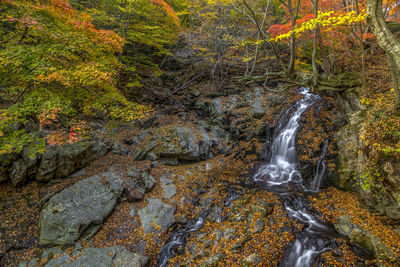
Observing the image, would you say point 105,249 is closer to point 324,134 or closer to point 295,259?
point 295,259

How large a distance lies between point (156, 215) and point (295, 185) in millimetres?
6307

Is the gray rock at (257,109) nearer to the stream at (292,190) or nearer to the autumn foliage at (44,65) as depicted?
the stream at (292,190)

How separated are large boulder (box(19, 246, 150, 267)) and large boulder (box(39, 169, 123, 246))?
0.51 meters

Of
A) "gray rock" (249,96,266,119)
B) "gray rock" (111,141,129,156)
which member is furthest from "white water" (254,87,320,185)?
"gray rock" (111,141,129,156)

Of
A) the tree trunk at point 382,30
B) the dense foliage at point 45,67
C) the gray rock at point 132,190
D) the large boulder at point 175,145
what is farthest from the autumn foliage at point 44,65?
the tree trunk at point 382,30

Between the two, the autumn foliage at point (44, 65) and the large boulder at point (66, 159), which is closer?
the autumn foliage at point (44, 65)

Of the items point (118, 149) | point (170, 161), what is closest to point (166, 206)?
point (170, 161)

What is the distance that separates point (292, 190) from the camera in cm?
790

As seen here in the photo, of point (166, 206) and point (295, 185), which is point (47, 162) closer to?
point (166, 206)

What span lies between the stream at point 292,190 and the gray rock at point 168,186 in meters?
1.77

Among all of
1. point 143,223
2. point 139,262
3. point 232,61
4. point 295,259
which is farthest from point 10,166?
point 232,61

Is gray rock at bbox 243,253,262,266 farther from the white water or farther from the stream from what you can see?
the white water

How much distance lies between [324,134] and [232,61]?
8.28m

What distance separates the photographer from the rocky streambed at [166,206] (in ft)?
17.4
